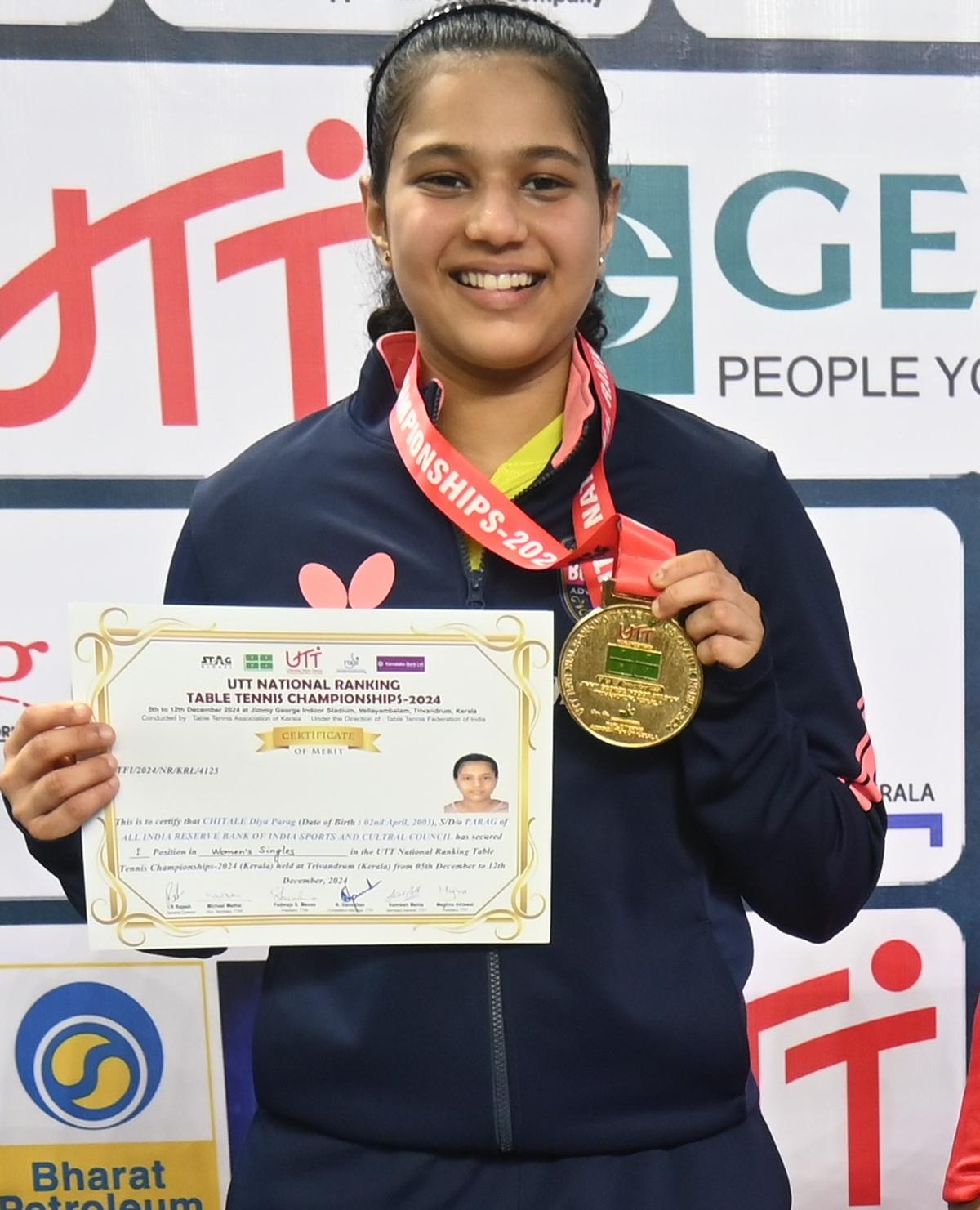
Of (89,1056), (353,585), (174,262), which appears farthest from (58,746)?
(89,1056)

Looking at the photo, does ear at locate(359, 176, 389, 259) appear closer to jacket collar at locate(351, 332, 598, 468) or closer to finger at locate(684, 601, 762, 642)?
jacket collar at locate(351, 332, 598, 468)

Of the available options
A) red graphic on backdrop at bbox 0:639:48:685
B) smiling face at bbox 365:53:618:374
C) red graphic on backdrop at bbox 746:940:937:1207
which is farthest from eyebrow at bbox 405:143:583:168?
red graphic on backdrop at bbox 746:940:937:1207

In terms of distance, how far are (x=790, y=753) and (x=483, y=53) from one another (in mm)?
588

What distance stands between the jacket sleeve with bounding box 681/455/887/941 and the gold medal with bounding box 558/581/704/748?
0.02 meters

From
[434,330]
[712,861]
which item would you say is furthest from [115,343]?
[712,861]

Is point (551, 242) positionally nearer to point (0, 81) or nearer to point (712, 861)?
point (712, 861)

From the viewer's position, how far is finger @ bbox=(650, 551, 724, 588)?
78 centimetres

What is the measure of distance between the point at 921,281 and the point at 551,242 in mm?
834

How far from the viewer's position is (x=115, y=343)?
1452mm

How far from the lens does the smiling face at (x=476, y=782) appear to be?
33.8 inches

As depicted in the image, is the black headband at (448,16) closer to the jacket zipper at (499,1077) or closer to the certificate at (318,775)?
the certificate at (318,775)
